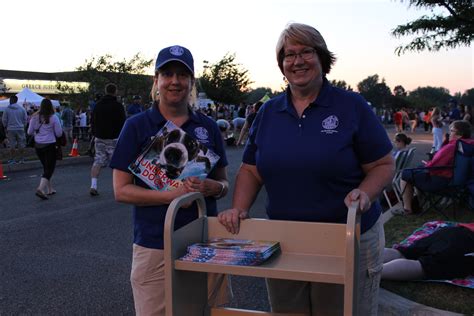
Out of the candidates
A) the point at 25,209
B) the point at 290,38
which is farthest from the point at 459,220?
the point at 25,209

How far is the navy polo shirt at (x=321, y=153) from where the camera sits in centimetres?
224

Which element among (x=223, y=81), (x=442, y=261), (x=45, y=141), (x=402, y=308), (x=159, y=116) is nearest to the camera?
(x=159, y=116)

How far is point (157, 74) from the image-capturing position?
2494 mm

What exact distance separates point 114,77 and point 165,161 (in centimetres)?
2417

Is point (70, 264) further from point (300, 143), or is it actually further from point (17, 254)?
point (300, 143)

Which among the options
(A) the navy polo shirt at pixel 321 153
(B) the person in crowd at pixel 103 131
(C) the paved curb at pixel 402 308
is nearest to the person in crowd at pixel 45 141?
(B) the person in crowd at pixel 103 131

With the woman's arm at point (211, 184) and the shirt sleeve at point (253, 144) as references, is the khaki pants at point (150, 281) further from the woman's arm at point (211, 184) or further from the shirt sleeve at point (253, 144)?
the shirt sleeve at point (253, 144)

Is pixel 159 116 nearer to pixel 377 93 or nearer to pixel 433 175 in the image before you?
pixel 433 175

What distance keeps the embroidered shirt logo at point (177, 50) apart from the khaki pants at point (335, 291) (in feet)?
3.97

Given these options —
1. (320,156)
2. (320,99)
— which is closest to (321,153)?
(320,156)

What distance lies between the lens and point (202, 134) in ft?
8.30

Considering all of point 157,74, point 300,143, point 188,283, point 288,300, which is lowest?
point 288,300

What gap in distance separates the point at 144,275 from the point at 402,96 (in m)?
78.6

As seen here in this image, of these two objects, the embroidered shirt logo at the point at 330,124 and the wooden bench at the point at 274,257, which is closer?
the wooden bench at the point at 274,257
